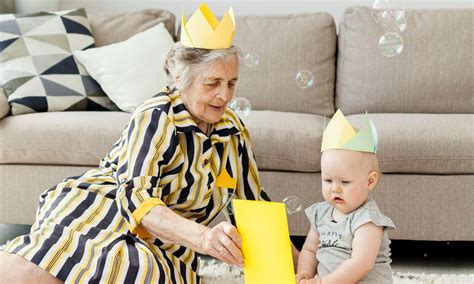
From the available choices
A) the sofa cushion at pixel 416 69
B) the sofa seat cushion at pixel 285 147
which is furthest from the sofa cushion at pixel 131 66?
the sofa cushion at pixel 416 69

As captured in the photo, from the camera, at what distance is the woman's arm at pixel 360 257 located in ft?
5.67

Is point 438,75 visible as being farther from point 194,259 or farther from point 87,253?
point 87,253

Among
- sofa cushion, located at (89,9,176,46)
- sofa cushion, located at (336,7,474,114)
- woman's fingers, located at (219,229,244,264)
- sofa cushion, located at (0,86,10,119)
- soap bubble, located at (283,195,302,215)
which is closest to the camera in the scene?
woman's fingers, located at (219,229,244,264)

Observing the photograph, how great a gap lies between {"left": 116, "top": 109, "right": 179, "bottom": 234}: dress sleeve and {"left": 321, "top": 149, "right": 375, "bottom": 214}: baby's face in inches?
15.6

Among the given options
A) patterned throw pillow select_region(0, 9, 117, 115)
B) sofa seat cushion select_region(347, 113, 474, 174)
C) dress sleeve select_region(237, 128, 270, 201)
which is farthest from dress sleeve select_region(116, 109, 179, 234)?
patterned throw pillow select_region(0, 9, 117, 115)

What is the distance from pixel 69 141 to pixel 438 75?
1.50 meters

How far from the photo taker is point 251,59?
3.11 m

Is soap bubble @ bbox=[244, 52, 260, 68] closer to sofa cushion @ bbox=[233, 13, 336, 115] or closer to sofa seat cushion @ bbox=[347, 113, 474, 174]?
sofa cushion @ bbox=[233, 13, 336, 115]

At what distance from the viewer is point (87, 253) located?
186 centimetres

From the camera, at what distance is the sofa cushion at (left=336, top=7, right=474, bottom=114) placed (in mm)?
3191

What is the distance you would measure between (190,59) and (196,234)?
48cm

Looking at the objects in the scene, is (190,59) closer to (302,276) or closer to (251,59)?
(302,276)

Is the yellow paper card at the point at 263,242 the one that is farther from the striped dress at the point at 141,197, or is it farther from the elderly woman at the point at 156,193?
the striped dress at the point at 141,197

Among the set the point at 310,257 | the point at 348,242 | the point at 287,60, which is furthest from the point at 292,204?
the point at 287,60
